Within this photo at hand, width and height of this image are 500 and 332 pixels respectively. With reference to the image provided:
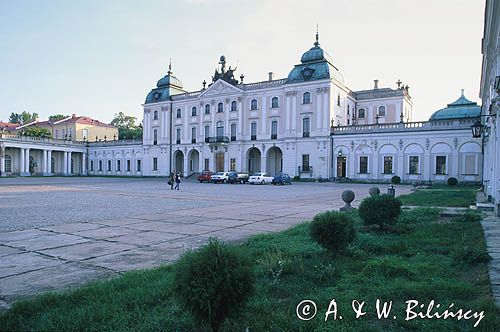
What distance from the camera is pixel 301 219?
1184cm

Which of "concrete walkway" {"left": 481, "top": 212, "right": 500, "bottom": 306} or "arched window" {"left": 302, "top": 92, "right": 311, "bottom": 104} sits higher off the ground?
"arched window" {"left": 302, "top": 92, "right": 311, "bottom": 104}

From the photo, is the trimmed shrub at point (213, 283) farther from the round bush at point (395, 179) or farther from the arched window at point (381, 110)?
the arched window at point (381, 110)

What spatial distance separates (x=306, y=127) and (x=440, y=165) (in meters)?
17.2

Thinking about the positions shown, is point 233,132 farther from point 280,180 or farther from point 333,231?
point 333,231

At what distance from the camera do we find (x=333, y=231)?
6254mm

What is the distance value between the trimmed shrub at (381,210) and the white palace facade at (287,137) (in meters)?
35.6

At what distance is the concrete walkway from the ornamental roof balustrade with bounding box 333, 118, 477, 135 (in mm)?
32712

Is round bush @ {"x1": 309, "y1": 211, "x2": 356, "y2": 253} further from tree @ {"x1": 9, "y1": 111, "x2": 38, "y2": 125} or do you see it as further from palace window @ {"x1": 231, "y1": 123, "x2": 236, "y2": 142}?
tree @ {"x1": 9, "y1": 111, "x2": 38, "y2": 125}

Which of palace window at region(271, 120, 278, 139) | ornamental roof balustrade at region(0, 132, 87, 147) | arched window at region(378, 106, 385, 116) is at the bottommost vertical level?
ornamental roof balustrade at region(0, 132, 87, 147)

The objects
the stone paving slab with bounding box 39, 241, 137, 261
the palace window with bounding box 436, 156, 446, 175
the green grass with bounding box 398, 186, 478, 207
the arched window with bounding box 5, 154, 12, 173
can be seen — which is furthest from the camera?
the arched window with bounding box 5, 154, 12, 173

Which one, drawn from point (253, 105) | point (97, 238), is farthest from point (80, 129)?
point (97, 238)

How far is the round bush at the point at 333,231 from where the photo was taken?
6.25m

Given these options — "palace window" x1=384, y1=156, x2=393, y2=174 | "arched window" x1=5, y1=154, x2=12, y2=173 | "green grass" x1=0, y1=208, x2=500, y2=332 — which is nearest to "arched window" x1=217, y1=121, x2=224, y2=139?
"palace window" x1=384, y1=156, x2=393, y2=174

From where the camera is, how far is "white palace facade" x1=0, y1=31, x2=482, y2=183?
42125 millimetres
